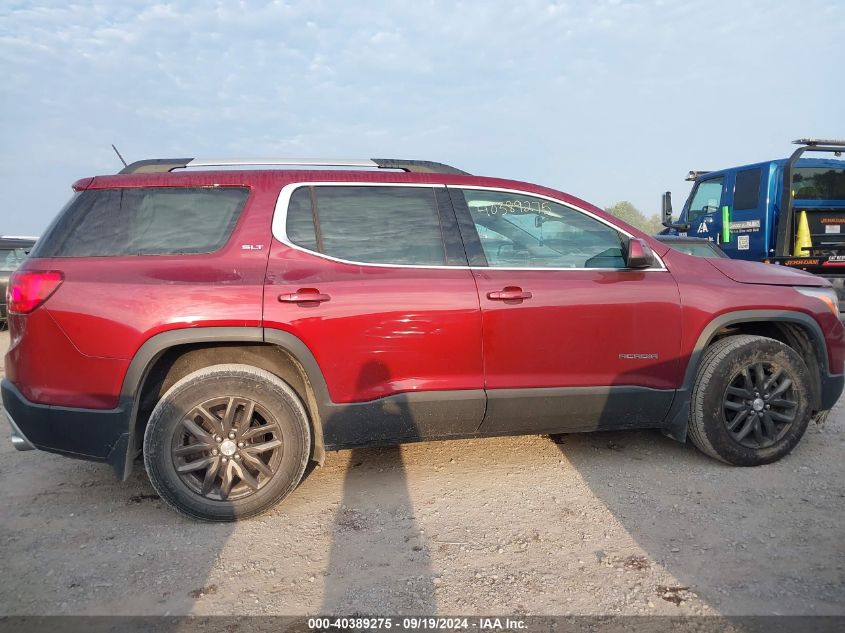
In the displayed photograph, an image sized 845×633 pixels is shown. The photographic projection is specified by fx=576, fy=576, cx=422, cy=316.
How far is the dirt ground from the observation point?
225 centimetres

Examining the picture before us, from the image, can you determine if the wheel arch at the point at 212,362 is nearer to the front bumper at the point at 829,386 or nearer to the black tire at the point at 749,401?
the black tire at the point at 749,401

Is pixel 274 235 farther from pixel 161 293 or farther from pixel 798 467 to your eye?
pixel 798 467

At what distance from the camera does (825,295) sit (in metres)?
3.51

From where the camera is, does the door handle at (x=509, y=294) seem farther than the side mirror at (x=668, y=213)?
No

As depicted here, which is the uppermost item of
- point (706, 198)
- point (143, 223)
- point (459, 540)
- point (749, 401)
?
point (706, 198)

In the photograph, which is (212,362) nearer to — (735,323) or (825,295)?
(735,323)

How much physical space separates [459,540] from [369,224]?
5.41 feet

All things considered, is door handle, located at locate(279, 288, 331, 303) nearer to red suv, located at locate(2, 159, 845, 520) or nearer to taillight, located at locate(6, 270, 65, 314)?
red suv, located at locate(2, 159, 845, 520)

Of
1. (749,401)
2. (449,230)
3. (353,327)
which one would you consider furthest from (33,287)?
(749,401)

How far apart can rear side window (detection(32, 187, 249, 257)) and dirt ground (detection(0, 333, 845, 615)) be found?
4.57 feet

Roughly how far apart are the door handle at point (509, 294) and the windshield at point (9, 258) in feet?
34.5

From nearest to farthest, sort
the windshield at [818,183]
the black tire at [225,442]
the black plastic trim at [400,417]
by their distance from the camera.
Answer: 1. the black tire at [225,442]
2. the black plastic trim at [400,417]
3. the windshield at [818,183]

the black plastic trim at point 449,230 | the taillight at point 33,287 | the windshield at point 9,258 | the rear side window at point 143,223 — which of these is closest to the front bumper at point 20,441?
the taillight at point 33,287

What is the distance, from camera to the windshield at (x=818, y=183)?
324 inches
